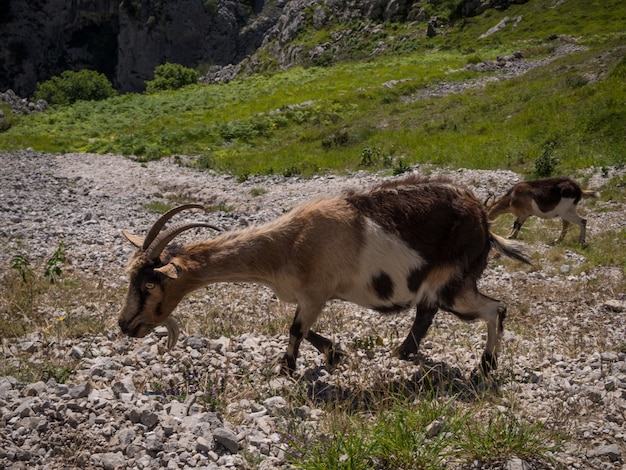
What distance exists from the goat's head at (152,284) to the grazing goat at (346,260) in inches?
0.5

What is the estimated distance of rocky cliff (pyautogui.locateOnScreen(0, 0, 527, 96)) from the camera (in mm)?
117375

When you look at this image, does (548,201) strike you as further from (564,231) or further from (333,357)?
(333,357)

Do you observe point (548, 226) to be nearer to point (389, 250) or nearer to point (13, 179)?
point (389, 250)

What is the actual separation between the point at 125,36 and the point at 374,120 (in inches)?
4277

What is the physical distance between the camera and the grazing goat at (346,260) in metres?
6.54

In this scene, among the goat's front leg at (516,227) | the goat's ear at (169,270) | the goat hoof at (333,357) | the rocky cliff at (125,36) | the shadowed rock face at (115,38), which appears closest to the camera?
the goat's ear at (169,270)

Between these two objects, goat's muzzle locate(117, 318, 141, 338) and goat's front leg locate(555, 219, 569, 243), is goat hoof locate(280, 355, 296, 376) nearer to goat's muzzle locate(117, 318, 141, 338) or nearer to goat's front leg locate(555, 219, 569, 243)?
goat's muzzle locate(117, 318, 141, 338)

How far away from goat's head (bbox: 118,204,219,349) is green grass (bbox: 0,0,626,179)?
15159 millimetres

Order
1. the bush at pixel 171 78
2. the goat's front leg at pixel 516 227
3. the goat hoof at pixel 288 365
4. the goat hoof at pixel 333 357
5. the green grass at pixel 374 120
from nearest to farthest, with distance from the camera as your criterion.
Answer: the goat hoof at pixel 288 365
the goat hoof at pixel 333 357
the goat's front leg at pixel 516 227
the green grass at pixel 374 120
the bush at pixel 171 78

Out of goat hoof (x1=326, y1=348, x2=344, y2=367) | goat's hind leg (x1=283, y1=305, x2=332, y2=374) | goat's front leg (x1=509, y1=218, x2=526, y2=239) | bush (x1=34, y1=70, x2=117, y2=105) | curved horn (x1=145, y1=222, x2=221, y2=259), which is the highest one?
curved horn (x1=145, y1=222, x2=221, y2=259)

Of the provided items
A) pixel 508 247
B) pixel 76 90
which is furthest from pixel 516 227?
pixel 76 90

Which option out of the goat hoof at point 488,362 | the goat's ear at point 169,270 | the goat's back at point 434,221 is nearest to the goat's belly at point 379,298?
the goat's back at point 434,221

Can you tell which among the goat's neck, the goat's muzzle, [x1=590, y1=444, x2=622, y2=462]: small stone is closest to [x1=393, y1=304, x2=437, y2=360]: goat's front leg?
the goat's neck

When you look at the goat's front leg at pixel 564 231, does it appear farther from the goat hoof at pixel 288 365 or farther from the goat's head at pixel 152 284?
the goat's head at pixel 152 284
